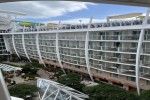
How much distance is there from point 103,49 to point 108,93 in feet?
36.5

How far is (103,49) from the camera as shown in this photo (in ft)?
112

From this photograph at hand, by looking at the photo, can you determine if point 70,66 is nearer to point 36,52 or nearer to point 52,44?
point 52,44

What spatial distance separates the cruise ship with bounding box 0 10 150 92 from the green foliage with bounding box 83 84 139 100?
5.94 metres

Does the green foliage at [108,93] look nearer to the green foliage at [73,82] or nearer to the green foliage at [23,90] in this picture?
the green foliage at [73,82]

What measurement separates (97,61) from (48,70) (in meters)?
13.9

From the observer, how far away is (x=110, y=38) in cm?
3244

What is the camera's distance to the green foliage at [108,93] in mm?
22547

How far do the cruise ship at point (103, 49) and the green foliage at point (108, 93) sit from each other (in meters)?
5.94

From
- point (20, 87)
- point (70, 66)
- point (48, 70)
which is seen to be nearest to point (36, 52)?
point (48, 70)

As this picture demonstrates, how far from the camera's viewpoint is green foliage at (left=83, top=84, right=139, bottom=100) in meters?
22.5

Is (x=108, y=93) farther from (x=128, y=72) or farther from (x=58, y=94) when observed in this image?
(x=128, y=72)

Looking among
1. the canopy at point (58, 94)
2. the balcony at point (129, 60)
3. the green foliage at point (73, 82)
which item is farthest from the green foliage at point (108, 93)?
the balcony at point (129, 60)

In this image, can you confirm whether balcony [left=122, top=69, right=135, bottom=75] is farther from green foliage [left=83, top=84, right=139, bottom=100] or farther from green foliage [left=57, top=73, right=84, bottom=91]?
green foliage [left=83, top=84, right=139, bottom=100]

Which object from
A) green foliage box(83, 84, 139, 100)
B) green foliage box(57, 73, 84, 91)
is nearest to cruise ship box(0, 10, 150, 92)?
green foliage box(57, 73, 84, 91)
